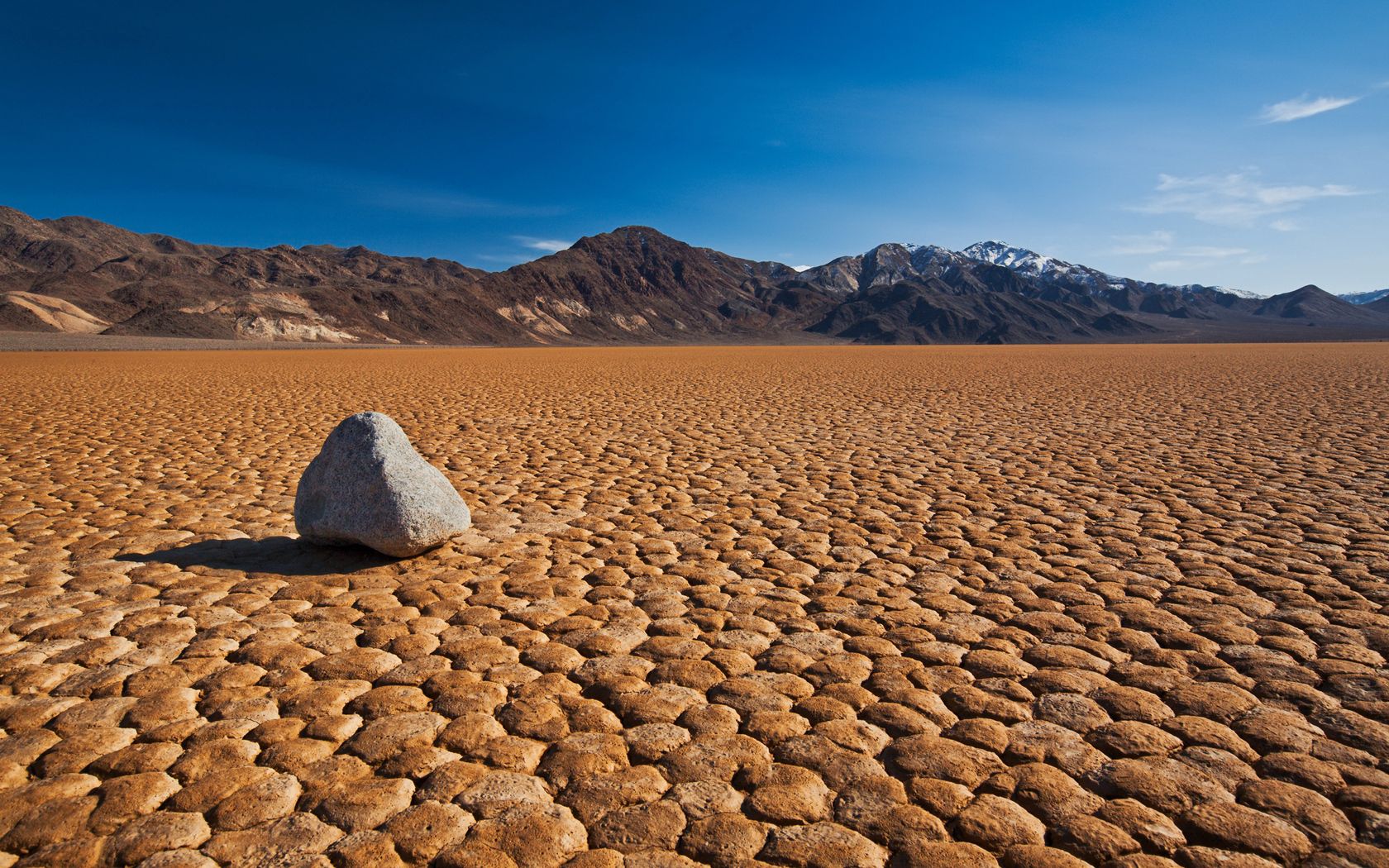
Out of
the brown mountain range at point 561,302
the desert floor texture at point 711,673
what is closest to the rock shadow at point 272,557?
the desert floor texture at point 711,673

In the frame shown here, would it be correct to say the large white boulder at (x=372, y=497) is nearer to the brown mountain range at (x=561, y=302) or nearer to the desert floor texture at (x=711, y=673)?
the desert floor texture at (x=711, y=673)

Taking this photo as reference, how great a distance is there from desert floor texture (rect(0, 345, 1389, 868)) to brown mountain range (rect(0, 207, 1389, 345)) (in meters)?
75.8

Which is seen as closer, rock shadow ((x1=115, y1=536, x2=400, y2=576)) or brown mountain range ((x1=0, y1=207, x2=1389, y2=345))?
rock shadow ((x1=115, y1=536, x2=400, y2=576))

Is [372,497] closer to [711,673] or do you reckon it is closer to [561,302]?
[711,673]

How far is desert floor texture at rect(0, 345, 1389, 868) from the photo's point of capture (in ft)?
6.16

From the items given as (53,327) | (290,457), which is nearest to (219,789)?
(290,457)

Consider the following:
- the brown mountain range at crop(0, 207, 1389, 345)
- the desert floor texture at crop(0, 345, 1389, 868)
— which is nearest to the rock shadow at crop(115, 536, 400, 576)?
the desert floor texture at crop(0, 345, 1389, 868)

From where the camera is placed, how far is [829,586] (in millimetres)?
3666

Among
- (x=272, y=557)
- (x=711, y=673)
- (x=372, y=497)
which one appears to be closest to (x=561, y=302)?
(x=272, y=557)

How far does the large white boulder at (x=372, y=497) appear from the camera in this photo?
3.92 m

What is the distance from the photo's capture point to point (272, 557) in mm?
4090

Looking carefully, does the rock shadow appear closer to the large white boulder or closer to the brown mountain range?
the large white boulder

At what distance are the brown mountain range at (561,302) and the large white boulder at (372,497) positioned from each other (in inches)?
2976

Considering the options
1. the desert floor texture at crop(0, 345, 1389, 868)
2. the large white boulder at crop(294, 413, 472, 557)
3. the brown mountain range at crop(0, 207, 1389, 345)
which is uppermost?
the brown mountain range at crop(0, 207, 1389, 345)
